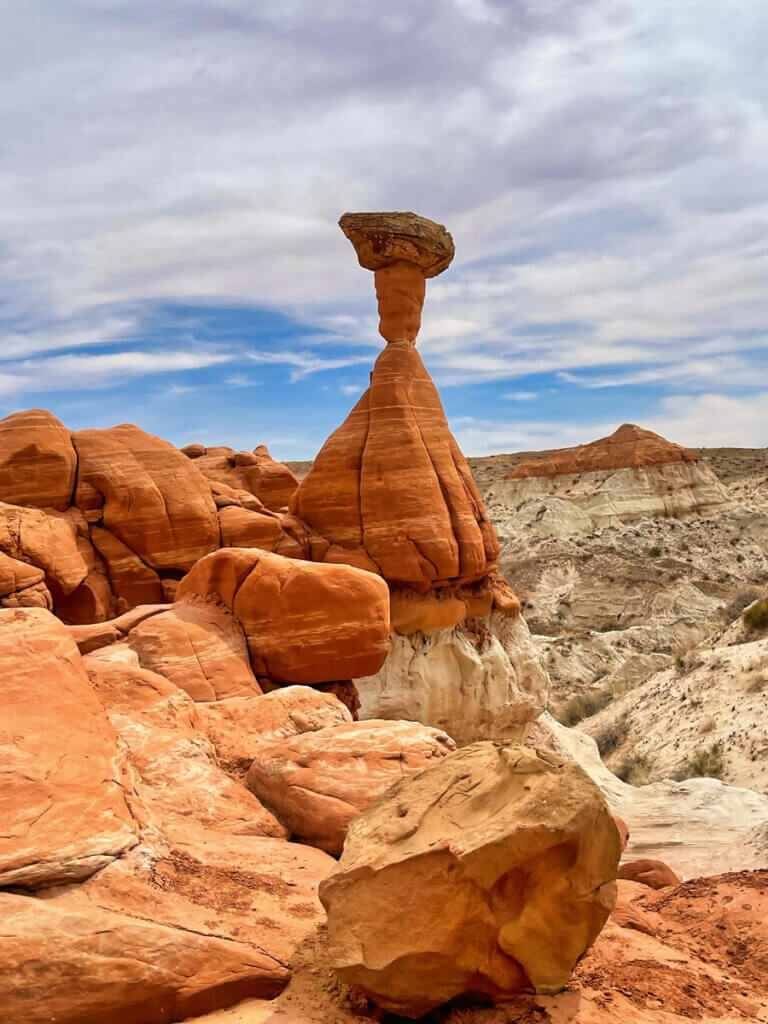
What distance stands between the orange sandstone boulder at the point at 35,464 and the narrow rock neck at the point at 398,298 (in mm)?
6918

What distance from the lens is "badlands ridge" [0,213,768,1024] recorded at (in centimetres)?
367

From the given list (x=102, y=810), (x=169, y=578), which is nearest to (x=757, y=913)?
(x=102, y=810)

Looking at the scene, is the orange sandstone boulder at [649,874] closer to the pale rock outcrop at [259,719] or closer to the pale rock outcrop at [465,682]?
the pale rock outcrop at [259,719]

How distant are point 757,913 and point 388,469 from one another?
429 inches

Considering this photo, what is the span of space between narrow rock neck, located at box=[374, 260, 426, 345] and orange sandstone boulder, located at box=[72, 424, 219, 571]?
17.1 feet

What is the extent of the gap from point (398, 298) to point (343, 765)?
12.1 m

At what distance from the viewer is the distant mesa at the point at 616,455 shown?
1989 inches

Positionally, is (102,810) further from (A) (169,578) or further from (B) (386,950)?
(A) (169,578)

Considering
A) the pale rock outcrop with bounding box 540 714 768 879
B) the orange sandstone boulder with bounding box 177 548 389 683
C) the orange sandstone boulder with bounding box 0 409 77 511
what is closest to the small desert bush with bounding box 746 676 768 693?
the pale rock outcrop with bounding box 540 714 768 879

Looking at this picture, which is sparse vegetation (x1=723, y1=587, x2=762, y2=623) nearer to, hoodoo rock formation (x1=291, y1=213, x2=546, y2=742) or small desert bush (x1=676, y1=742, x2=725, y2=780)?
small desert bush (x1=676, y1=742, x2=725, y2=780)

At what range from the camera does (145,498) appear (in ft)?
50.0

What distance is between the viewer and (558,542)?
4097 centimetres

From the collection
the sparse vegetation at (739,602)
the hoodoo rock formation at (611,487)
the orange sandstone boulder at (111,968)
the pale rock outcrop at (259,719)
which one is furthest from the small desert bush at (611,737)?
the hoodoo rock formation at (611,487)

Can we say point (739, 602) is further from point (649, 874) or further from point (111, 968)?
point (111, 968)
